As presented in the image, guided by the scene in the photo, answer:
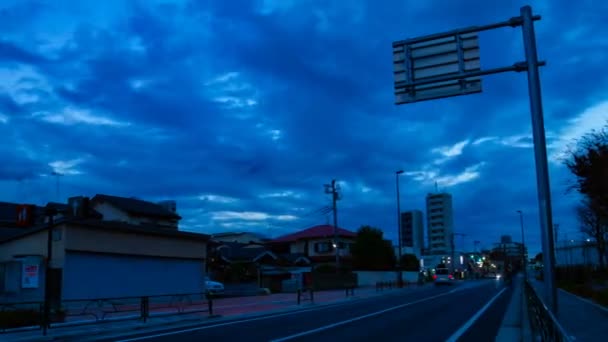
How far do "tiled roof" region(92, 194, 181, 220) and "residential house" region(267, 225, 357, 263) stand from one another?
22509 millimetres

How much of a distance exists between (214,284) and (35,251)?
1722 cm

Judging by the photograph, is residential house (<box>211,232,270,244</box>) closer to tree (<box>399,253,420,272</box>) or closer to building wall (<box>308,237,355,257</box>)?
building wall (<box>308,237,355,257</box>)

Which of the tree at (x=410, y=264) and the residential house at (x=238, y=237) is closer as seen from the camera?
the tree at (x=410, y=264)

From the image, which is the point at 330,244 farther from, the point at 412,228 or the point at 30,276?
the point at 412,228

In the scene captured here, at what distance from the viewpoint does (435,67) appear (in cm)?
1128

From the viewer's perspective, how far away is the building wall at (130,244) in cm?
2811

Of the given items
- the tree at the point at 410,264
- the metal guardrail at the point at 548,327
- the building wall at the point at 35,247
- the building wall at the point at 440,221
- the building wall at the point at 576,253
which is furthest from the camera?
the building wall at the point at 440,221

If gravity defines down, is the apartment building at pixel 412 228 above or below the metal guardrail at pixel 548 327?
above

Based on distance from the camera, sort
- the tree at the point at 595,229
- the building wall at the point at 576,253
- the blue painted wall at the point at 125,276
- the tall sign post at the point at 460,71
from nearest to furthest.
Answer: the tall sign post at the point at 460,71 → the blue painted wall at the point at 125,276 → the tree at the point at 595,229 → the building wall at the point at 576,253

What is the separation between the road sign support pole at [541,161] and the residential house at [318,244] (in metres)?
62.9

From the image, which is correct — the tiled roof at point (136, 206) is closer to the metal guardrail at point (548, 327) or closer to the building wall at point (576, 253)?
the building wall at point (576, 253)

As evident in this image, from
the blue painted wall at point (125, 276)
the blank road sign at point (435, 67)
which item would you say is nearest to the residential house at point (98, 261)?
the blue painted wall at point (125, 276)

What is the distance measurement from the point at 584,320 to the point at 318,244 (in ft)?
194

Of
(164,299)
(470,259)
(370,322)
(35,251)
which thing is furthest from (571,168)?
(470,259)
